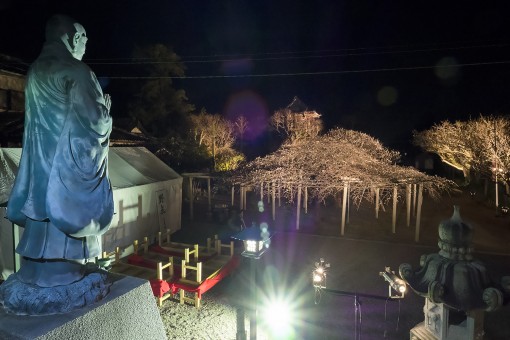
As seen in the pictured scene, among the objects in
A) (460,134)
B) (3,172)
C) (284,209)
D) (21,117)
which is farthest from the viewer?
(460,134)

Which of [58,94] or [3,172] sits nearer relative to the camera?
[58,94]

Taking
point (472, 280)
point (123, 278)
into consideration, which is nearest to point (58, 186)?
point (123, 278)

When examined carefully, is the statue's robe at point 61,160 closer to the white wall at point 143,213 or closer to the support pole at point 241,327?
the support pole at point 241,327

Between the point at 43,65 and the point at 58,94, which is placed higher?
the point at 43,65

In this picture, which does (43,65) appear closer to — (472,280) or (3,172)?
(472,280)

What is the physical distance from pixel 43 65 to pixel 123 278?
2.29 m

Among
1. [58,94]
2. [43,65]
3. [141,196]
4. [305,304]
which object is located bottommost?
[305,304]

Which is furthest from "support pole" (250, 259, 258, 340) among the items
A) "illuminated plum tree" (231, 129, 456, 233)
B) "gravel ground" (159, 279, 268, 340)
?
"illuminated plum tree" (231, 129, 456, 233)

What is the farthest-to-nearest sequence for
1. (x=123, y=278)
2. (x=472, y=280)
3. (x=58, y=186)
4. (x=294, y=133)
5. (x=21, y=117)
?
1. (x=294, y=133)
2. (x=21, y=117)
3. (x=123, y=278)
4. (x=472, y=280)
5. (x=58, y=186)

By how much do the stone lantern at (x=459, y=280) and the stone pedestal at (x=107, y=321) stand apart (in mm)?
2763

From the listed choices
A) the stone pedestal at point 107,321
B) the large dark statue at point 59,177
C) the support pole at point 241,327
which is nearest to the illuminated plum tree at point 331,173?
the support pole at point 241,327

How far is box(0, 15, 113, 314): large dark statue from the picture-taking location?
2.61 meters

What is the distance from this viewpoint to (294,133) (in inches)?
963

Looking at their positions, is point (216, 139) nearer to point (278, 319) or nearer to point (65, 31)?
point (278, 319)
